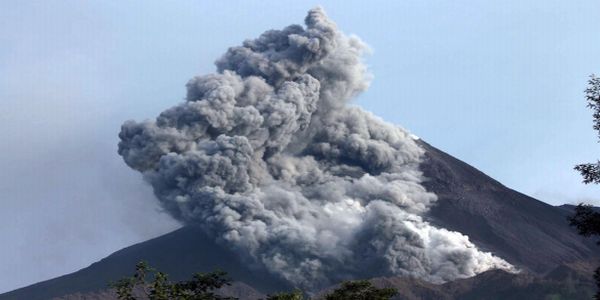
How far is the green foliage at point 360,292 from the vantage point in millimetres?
31812

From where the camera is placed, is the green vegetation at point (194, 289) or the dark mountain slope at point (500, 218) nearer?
the green vegetation at point (194, 289)

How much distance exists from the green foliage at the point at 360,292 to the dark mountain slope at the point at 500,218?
347ft

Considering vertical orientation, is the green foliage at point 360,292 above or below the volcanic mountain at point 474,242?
below

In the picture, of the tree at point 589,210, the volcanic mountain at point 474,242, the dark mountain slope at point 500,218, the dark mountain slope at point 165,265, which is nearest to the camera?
the tree at point 589,210

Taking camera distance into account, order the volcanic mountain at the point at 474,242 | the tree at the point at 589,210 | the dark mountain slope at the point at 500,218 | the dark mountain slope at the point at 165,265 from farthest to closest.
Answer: the dark mountain slope at the point at 500,218
the dark mountain slope at the point at 165,265
the volcanic mountain at the point at 474,242
the tree at the point at 589,210

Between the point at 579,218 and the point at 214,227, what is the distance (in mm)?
89974

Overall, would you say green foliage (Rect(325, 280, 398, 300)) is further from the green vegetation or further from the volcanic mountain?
the volcanic mountain

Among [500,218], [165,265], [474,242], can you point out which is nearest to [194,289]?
[474,242]

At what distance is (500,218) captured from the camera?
493 feet

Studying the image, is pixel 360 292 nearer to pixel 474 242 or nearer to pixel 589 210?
pixel 589 210

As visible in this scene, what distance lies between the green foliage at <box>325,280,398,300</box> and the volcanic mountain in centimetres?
8523

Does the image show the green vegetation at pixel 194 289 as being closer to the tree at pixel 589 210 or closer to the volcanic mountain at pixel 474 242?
the tree at pixel 589 210

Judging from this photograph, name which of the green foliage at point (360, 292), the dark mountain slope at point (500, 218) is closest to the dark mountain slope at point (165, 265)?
the dark mountain slope at point (500, 218)

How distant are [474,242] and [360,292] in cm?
10870
